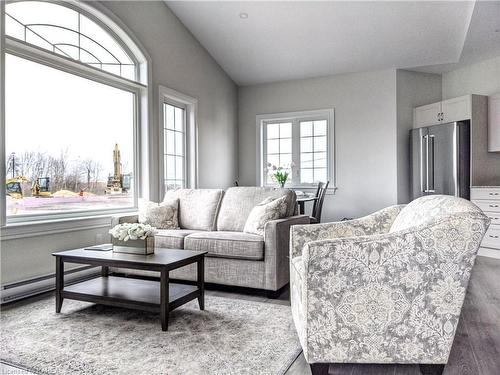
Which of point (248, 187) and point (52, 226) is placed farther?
point (248, 187)

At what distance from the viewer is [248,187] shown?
13.6ft

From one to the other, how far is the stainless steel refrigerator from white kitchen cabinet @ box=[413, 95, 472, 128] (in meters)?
0.20

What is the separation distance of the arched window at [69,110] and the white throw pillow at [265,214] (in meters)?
1.76

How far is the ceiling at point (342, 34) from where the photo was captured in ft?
15.4

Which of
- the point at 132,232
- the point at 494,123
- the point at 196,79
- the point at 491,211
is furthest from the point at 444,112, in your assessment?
the point at 132,232

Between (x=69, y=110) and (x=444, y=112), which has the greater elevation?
(x=444, y=112)

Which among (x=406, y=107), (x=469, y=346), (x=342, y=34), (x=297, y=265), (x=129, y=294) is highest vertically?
(x=342, y=34)

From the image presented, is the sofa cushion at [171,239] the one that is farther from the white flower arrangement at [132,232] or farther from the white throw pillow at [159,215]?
the white flower arrangement at [132,232]

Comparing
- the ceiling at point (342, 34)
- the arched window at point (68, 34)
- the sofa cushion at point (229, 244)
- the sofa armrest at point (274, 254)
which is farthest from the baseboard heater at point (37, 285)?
the ceiling at point (342, 34)

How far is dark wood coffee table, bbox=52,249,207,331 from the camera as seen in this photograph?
248 cm

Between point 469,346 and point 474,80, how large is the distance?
189 inches

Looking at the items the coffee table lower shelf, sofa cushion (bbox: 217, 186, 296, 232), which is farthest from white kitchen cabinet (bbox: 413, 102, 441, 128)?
the coffee table lower shelf

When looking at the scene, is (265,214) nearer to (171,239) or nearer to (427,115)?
(171,239)

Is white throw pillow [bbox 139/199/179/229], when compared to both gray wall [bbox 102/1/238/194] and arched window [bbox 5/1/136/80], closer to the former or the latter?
gray wall [bbox 102/1/238/194]
